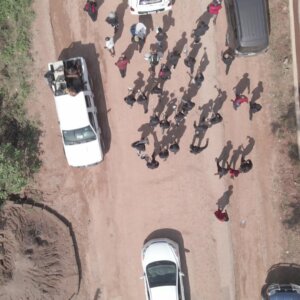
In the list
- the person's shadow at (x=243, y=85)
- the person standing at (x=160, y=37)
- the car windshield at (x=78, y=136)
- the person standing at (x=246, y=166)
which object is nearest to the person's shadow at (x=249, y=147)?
the person standing at (x=246, y=166)

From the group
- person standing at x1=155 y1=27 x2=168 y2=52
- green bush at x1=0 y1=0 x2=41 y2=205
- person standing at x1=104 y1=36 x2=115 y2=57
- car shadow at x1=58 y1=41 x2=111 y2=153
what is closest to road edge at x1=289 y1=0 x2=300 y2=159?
person standing at x1=155 y1=27 x2=168 y2=52

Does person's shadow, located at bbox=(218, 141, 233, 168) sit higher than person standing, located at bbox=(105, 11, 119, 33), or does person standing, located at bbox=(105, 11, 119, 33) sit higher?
person standing, located at bbox=(105, 11, 119, 33)

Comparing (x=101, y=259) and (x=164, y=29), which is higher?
(x=164, y=29)

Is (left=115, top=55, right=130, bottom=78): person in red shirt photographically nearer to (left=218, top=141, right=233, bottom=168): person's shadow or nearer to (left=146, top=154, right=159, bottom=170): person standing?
(left=146, top=154, right=159, bottom=170): person standing

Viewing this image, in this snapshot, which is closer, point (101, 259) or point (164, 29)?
point (164, 29)

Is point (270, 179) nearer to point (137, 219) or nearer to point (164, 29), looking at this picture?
point (137, 219)

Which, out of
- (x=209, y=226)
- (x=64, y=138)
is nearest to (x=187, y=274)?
(x=209, y=226)

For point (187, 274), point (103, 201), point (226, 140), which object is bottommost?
point (187, 274)
